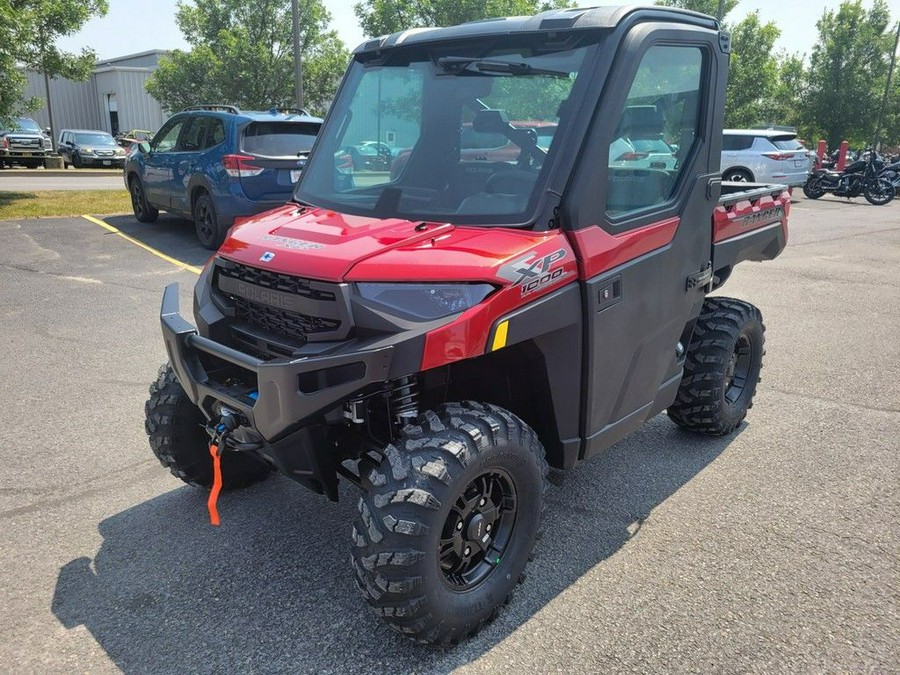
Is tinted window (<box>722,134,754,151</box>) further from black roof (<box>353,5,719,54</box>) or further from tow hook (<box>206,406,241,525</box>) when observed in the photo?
tow hook (<box>206,406,241,525</box>)

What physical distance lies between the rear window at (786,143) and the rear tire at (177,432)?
19010 mm

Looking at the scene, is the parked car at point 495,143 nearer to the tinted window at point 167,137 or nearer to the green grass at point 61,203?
the tinted window at point 167,137

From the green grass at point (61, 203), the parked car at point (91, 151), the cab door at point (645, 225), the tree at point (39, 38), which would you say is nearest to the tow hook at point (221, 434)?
the cab door at point (645, 225)

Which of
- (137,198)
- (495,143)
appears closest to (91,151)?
(137,198)

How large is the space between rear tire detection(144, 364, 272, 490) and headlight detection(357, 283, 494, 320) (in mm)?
1226

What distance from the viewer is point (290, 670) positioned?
8.36 feet

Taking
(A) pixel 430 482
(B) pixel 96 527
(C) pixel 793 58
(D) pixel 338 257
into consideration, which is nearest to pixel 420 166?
(D) pixel 338 257

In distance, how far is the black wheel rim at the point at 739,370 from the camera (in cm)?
455

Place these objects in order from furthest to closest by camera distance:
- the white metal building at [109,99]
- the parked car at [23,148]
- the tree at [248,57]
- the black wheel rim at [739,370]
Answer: the white metal building at [109,99] < the tree at [248,57] < the parked car at [23,148] < the black wheel rim at [739,370]

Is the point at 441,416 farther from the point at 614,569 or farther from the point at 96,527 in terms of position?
the point at 96,527

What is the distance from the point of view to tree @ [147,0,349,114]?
32750mm

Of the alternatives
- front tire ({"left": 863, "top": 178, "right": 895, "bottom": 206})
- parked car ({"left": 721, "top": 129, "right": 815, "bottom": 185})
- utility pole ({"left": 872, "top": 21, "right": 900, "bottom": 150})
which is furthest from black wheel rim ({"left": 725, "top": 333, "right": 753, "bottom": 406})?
utility pole ({"left": 872, "top": 21, "right": 900, "bottom": 150})

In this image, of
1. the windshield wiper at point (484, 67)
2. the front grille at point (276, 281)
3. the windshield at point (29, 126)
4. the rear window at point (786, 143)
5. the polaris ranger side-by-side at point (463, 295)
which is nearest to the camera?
the polaris ranger side-by-side at point (463, 295)

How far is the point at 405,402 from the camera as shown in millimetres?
2746
